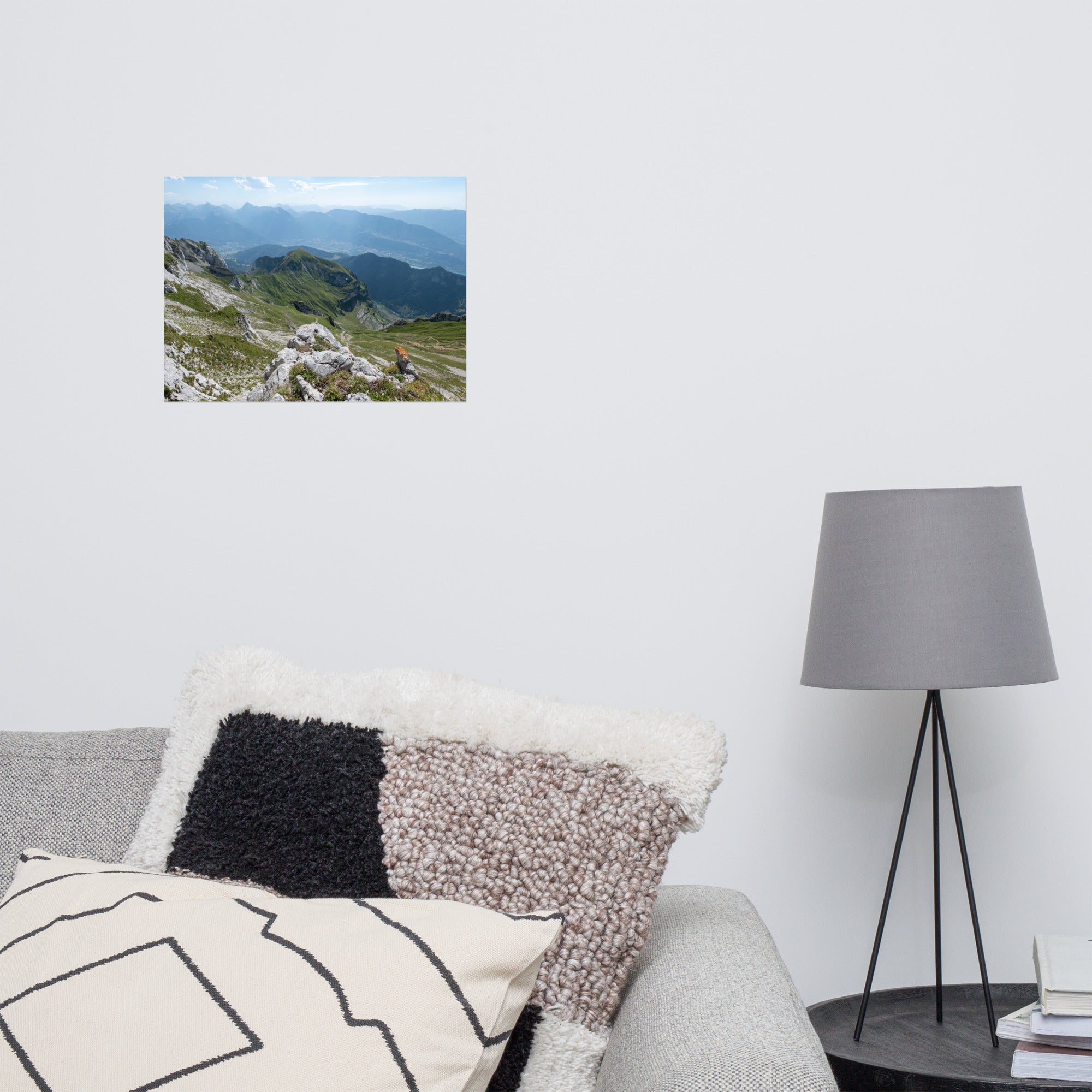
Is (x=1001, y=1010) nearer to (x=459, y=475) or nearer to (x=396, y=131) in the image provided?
(x=459, y=475)

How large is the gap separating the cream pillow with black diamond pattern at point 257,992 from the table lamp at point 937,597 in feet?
2.39

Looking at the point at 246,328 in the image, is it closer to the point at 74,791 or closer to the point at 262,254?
the point at 262,254

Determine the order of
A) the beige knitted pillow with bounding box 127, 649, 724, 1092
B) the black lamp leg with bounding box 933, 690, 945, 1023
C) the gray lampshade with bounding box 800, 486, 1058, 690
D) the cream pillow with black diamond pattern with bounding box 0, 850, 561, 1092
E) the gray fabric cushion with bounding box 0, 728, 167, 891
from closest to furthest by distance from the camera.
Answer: the cream pillow with black diamond pattern with bounding box 0, 850, 561, 1092, the beige knitted pillow with bounding box 127, 649, 724, 1092, the gray fabric cushion with bounding box 0, 728, 167, 891, the gray lampshade with bounding box 800, 486, 1058, 690, the black lamp leg with bounding box 933, 690, 945, 1023

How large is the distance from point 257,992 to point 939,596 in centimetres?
101

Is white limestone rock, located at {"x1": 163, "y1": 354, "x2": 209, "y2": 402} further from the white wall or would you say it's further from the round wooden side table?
the round wooden side table

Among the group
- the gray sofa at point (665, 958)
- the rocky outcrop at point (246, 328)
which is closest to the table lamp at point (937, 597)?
the gray sofa at point (665, 958)

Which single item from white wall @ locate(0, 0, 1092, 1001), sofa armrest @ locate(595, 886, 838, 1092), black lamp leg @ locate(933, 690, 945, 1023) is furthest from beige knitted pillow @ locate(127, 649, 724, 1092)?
white wall @ locate(0, 0, 1092, 1001)

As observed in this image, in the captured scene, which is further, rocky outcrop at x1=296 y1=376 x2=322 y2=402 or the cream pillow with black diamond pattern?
rocky outcrop at x1=296 y1=376 x2=322 y2=402

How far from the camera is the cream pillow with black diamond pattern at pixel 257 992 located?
2.29 ft

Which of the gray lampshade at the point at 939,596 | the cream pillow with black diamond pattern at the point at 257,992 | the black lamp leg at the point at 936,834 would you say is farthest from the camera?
the black lamp leg at the point at 936,834

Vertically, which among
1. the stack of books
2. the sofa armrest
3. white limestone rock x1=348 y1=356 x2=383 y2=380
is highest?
white limestone rock x1=348 y1=356 x2=383 y2=380

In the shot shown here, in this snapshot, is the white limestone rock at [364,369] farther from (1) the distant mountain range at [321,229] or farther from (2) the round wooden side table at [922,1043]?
(2) the round wooden side table at [922,1043]

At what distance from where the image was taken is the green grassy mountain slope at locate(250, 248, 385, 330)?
202 centimetres

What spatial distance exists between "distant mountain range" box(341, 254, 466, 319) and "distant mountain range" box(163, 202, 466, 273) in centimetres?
2
